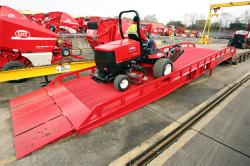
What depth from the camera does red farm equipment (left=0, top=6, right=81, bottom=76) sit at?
5.75 metres

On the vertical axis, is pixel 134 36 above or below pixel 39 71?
above

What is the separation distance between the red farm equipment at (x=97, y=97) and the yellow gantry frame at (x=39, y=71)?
598 millimetres

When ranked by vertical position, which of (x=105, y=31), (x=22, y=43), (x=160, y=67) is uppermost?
(x=105, y=31)

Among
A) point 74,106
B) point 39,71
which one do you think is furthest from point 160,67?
point 39,71

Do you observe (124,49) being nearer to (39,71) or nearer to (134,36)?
(134,36)

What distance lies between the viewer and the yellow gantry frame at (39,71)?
16.5ft

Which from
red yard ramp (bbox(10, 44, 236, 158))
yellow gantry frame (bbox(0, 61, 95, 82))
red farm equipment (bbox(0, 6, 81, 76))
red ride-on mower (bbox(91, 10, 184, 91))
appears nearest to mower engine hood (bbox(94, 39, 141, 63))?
red ride-on mower (bbox(91, 10, 184, 91))

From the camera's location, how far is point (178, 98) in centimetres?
493

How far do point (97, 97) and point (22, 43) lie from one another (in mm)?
3655

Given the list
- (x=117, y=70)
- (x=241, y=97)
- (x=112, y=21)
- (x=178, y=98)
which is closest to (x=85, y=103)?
(x=117, y=70)

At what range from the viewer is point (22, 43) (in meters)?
6.03

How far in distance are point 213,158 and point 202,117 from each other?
127 centimetres

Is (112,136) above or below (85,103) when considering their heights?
below

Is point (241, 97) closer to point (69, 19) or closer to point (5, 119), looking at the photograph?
point (5, 119)
